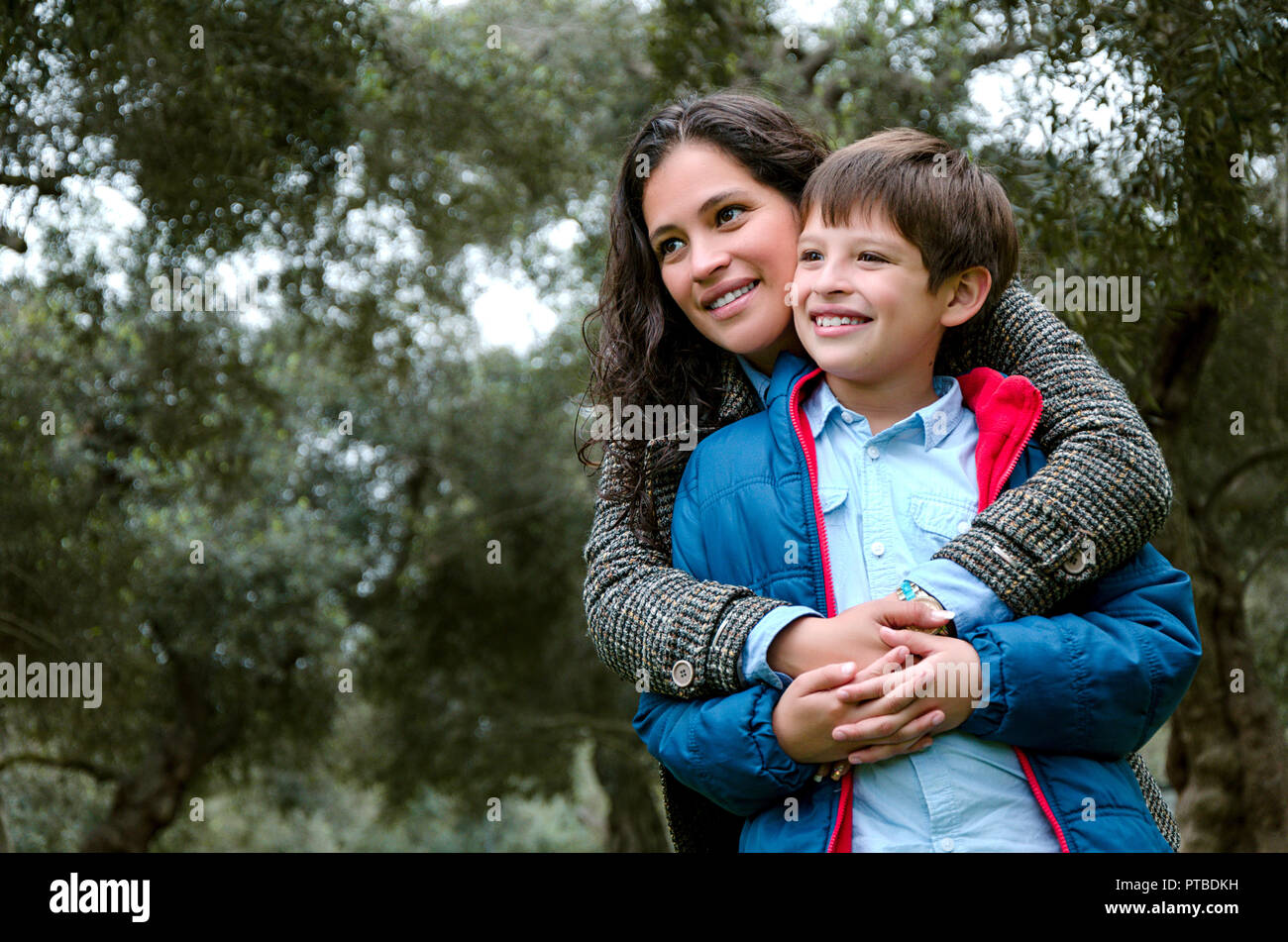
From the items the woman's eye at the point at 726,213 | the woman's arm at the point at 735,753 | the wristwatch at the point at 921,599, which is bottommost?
the woman's arm at the point at 735,753

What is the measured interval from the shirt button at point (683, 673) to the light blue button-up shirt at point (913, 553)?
0.91 feet

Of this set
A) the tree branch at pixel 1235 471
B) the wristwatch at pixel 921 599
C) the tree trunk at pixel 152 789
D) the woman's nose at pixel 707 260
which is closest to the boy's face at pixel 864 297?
the woman's nose at pixel 707 260

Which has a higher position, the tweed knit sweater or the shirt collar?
the shirt collar

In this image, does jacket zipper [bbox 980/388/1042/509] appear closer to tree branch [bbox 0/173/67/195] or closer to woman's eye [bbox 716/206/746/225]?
woman's eye [bbox 716/206/746/225]

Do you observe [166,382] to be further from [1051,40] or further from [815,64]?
[1051,40]

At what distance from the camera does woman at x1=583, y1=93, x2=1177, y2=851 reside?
1.91 meters

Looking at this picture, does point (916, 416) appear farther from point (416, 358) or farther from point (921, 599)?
point (416, 358)

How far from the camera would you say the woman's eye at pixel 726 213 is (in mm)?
2373

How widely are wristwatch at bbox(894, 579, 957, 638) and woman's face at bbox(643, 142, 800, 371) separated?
0.62 meters

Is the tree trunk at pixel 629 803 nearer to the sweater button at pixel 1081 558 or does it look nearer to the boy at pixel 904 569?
the boy at pixel 904 569

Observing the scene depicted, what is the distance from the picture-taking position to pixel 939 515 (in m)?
2.05

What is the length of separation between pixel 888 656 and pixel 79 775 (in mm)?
11129

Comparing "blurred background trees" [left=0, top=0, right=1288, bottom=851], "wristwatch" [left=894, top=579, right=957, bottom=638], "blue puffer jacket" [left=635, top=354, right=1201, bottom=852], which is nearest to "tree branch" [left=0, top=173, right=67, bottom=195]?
"blurred background trees" [left=0, top=0, right=1288, bottom=851]

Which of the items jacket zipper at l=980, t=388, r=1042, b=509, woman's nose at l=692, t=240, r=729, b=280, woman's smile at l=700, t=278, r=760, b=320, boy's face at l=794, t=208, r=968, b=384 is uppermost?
woman's nose at l=692, t=240, r=729, b=280
